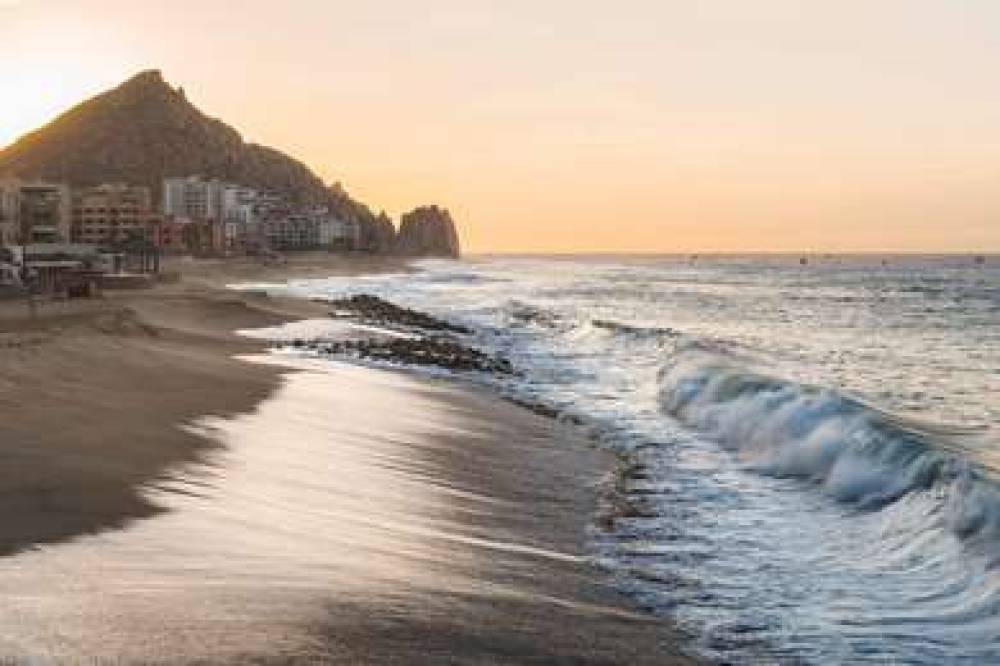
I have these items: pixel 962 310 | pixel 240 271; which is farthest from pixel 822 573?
pixel 240 271

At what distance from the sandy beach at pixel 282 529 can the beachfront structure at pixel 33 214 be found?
98.2m

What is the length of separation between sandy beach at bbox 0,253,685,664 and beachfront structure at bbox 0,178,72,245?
9819 centimetres

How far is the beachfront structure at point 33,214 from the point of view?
115 metres

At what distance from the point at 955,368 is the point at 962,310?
46978mm

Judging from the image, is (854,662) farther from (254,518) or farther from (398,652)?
(254,518)

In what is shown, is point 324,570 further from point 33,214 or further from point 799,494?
point 33,214

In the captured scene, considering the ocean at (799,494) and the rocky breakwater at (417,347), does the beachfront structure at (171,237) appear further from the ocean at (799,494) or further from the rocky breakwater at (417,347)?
the ocean at (799,494)

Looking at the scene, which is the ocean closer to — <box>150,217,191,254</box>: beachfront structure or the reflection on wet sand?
the reflection on wet sand

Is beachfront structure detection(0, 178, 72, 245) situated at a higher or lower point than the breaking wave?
higher

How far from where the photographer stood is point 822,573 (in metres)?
12.4

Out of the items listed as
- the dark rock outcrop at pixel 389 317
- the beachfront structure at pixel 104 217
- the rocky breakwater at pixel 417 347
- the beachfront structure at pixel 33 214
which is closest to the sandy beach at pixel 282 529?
the rocky breakwater at pixel 417 347

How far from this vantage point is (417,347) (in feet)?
136

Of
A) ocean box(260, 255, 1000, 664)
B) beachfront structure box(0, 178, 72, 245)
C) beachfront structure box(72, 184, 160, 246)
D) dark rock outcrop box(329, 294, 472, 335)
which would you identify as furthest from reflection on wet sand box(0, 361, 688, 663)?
beachfront structure box(72, 184, 160, 246)

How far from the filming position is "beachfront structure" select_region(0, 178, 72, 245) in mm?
115125
